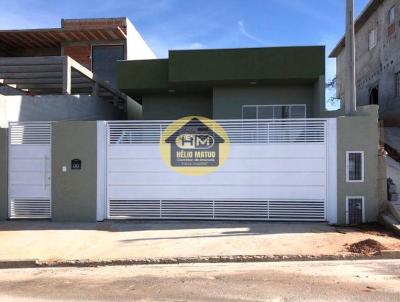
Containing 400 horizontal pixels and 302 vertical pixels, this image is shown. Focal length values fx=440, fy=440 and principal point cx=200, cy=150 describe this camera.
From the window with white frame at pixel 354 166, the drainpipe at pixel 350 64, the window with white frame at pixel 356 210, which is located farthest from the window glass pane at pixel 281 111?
the window with white frame at pixel 356 210

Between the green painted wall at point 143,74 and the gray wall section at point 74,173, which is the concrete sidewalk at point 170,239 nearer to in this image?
the gray wall section at point 74,173

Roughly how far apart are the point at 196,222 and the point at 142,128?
9.56 feet

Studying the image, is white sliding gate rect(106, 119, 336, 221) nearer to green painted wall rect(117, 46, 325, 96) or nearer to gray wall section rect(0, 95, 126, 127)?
gray wall section rect(0, 95, 126, 127)

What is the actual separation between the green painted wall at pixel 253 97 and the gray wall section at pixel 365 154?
7.05 metres

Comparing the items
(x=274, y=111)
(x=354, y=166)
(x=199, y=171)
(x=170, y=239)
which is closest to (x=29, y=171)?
(x=199, y=171)

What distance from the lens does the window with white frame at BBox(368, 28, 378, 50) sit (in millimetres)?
26923

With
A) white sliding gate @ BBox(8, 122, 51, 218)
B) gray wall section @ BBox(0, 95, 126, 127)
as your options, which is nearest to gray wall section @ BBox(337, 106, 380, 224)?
white sliding gate @ BBox(8, 122, 51, 218)

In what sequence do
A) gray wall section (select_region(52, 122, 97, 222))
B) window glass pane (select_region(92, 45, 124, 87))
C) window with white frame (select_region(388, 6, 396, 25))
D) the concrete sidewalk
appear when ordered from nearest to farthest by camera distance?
the concrete sidewalk < gray wall section (select_region(52, 122, 97, 222)) < window glass pane (select_region(92, 45, 124, 87)) < window with white frame (select_region(388, 6, 396, 25))

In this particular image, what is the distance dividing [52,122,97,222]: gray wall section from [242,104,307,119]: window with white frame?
8348mm

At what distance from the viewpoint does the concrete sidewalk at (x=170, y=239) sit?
8.47 metres

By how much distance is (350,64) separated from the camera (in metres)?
12.0

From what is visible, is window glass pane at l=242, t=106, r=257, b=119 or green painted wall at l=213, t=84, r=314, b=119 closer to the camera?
green painted wall at l=213, t=84, r=314, b=119

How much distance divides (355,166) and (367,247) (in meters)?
3.01

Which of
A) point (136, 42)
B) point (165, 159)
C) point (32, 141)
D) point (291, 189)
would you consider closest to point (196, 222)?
point (165, 159)
